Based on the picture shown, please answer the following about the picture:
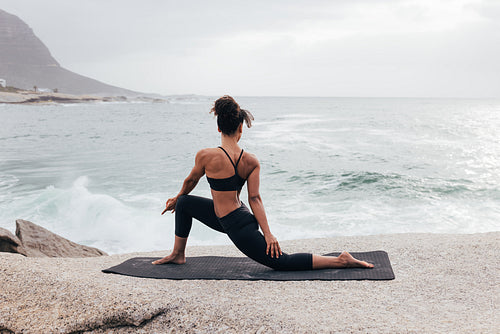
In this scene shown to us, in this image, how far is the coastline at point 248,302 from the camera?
2.73 metres

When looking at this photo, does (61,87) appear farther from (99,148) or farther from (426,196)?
(426,196)

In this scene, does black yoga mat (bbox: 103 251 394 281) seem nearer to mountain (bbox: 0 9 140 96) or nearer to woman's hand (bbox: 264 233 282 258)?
woman's hand (bbox: 264 233 282 258)

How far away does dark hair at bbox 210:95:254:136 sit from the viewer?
3645 millimetres

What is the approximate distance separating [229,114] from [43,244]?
388 cm

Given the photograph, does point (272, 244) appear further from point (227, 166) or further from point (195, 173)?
point (195, 173)

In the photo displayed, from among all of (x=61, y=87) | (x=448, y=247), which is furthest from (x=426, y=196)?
(x=61, y=87)

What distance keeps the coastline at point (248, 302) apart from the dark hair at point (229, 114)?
5.00ft

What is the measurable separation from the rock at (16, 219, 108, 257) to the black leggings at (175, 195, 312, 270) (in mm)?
2596

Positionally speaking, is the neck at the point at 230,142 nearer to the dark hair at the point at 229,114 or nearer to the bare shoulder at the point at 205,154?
the dark hair at the point at 229,114

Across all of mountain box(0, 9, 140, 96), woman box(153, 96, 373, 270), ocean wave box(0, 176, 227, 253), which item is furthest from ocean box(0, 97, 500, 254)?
mountain box(0, 9, 140, 96)

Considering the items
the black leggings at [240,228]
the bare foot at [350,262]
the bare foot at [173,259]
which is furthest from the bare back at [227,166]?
the bare foot at [350,262]

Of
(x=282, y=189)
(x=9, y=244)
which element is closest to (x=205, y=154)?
(x=9, y=244)

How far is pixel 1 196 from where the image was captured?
11.3m

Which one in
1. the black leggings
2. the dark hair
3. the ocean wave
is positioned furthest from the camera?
the ocean wave
